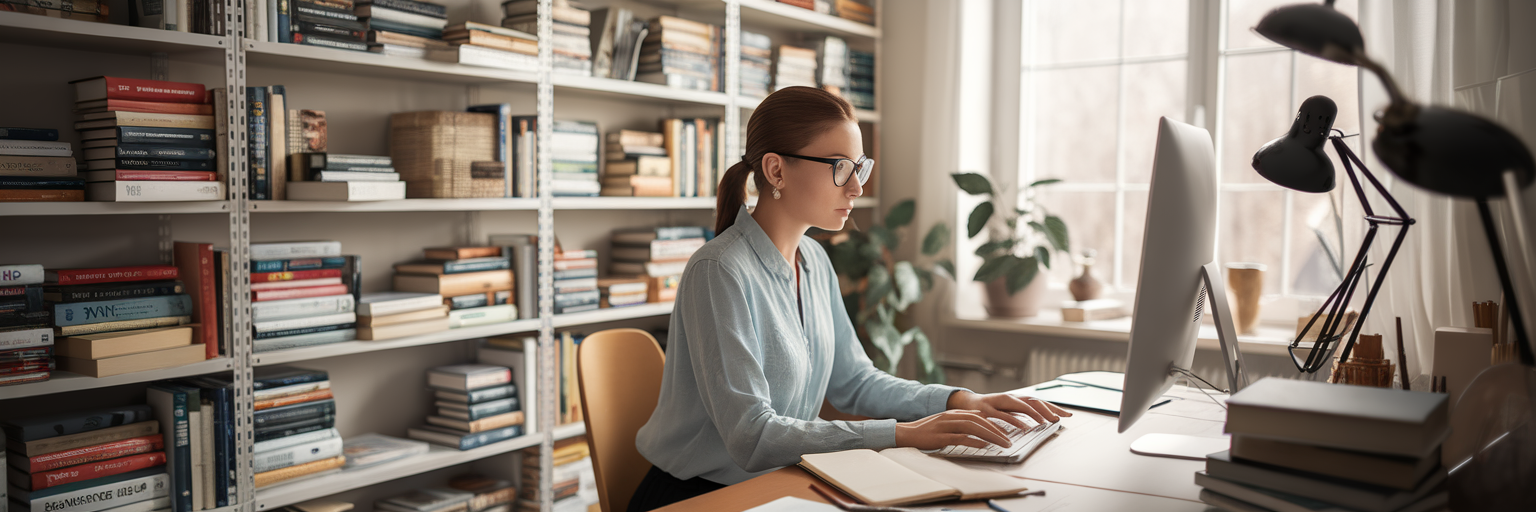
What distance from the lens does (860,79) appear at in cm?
372

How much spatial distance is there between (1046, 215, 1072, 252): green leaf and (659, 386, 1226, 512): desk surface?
5.56 ft

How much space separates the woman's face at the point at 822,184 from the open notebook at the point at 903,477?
505 mm

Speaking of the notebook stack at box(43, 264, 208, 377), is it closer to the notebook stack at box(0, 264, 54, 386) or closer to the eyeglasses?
the notebook stack at box(0, 264, 54, 386)

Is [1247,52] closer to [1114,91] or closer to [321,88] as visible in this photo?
[1114,91]

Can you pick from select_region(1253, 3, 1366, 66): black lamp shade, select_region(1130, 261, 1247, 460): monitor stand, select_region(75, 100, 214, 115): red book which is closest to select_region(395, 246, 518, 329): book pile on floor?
select_region(75, 100, 214, 115): red book

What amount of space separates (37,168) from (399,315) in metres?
0.79

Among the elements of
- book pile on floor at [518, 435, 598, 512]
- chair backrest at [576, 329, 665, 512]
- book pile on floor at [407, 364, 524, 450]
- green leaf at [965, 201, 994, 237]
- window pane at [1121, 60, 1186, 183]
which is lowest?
book pile on floor at [518, 435, 598, 512]

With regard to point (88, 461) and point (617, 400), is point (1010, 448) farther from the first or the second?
point (88, 461)

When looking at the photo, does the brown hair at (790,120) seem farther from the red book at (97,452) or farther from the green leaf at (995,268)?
the green leaf at (995,268)

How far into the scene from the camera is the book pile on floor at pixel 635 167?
2918 mm

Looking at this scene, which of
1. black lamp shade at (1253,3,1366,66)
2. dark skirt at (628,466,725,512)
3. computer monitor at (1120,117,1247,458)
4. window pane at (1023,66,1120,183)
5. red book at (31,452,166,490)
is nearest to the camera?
black lamp shade at (1253,3,1366,66)

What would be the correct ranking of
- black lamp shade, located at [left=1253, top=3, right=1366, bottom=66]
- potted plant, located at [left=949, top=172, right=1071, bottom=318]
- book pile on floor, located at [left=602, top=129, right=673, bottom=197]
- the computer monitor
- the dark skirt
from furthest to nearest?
potted plant, located at [left=949, top=172, right=1071, bottom=318] < book pile on floor, located at [left=602, top=129, right=673, bottom=197] < the dark skirt < the computer monitor < black lamp shade, located at [left=1253, top=3, right=1366, bottom=66]

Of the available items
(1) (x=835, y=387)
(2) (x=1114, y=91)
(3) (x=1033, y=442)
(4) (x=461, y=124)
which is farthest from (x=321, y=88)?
(2) (x=1114, y=91)

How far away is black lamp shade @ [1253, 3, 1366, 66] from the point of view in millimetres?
952
